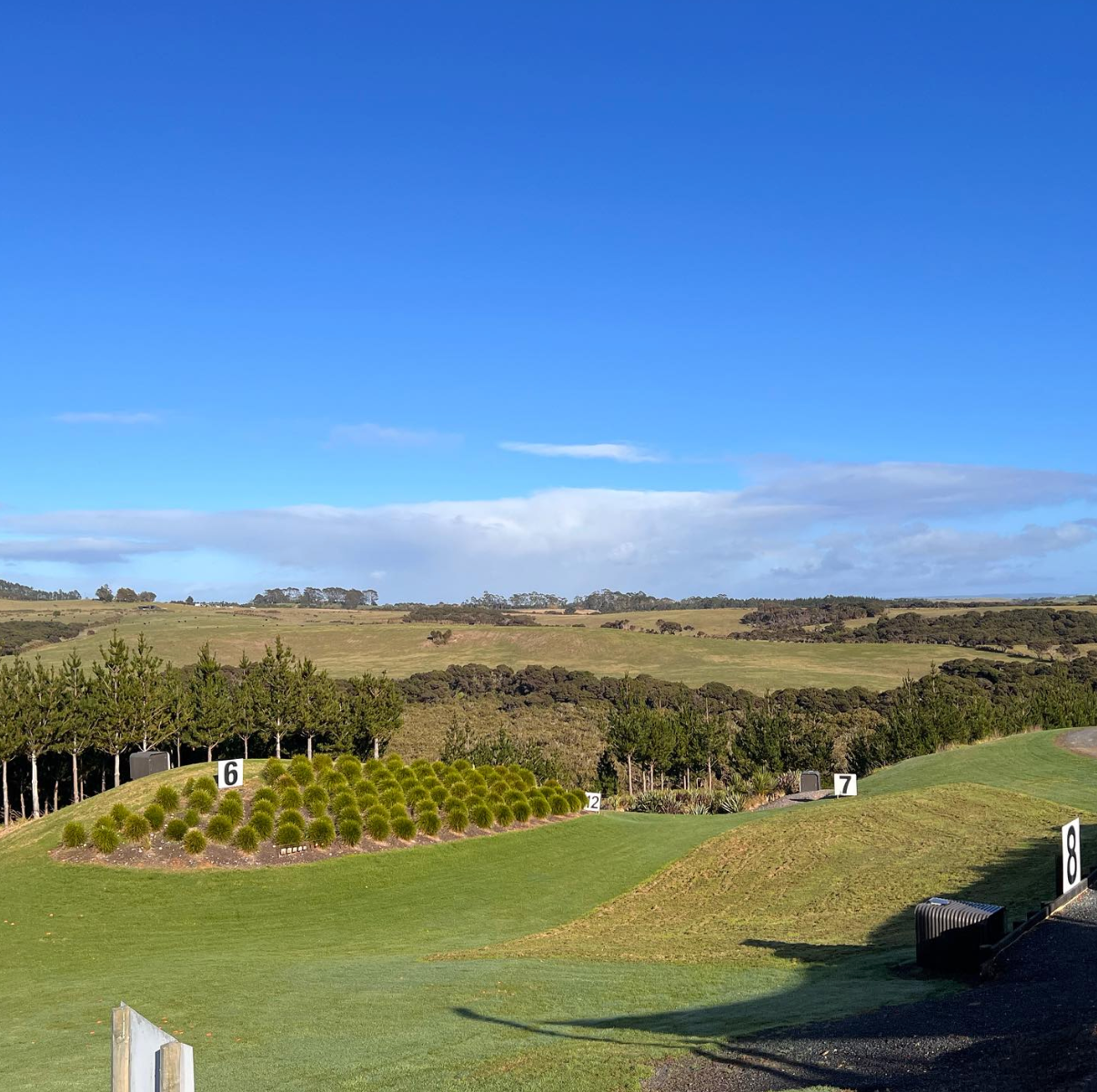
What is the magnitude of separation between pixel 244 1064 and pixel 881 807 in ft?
64.9

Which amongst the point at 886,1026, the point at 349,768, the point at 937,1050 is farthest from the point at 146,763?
the point at 937,1050

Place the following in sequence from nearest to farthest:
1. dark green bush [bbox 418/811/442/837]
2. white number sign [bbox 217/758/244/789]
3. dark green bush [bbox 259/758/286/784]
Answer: white number sign [bbox 217/758/244/789] → dark green bush [bbox 418/811/442/837] → dark green bush [bbox 259/758/286/784]

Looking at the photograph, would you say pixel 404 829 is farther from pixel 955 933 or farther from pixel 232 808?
pixel 955 933

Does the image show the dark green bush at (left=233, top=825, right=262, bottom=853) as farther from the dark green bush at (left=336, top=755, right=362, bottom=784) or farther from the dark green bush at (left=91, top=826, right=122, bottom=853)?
the dark green bush at (left=336, top=755, right=362, bottom=784)

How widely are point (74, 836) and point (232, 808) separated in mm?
3506

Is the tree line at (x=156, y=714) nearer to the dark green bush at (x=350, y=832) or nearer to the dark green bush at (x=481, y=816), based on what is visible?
the dark green bush at (x=481, y=816)

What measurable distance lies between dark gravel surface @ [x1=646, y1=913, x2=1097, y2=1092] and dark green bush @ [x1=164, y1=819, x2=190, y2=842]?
55.4 feet

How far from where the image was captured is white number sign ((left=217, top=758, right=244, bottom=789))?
2416cm

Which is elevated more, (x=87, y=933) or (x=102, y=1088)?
(x=102, y=1088)

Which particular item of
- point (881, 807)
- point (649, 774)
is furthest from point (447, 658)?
point (881, 807)

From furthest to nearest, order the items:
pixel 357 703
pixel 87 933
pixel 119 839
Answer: pixel 357 703
pixel 119 839
pixel 87 933

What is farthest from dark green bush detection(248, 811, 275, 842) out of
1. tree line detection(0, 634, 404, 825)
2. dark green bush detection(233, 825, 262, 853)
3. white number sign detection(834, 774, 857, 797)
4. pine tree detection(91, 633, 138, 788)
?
white number sign detection(834, 774, 857, 797)

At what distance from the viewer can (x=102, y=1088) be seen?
9023 mm

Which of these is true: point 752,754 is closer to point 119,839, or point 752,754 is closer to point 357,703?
point 357,703
